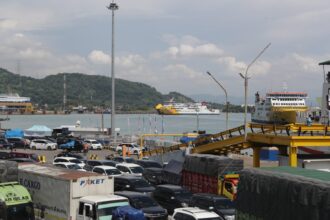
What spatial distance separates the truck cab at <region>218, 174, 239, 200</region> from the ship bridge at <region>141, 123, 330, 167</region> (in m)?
2.94

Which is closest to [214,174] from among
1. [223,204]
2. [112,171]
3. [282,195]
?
[223,204]

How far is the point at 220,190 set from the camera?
24344 millimetres

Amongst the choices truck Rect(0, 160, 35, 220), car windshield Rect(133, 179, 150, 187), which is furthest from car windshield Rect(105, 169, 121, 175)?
truck Rect(0, 160, 35, 220)

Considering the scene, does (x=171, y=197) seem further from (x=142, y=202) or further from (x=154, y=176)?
(x=154, y=176)

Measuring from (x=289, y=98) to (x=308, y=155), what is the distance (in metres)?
95.9

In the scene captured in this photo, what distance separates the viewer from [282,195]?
40.7 ft

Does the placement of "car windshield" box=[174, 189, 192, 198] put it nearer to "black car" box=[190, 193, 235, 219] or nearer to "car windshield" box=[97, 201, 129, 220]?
"black car" box=[190, 193, 235, 219]

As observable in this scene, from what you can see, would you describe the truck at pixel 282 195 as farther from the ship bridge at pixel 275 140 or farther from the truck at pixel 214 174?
the ship bridge at pixel 275 140

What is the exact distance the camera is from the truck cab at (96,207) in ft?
57.7

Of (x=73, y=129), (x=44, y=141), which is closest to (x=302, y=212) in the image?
(x=44, y=141)

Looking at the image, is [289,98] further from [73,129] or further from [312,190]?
[312,190]

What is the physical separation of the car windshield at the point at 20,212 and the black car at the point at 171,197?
694 cm

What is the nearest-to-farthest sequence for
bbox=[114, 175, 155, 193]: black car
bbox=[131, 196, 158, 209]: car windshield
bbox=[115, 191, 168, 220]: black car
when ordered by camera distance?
bbox=[115, 191, 168, 220]: black car < bbox=[131, 196, 158, 209]: car windshield < bbox=[114, 175, 155, 193]: black car

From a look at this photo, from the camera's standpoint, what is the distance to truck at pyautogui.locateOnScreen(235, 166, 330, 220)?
11.2 meters
